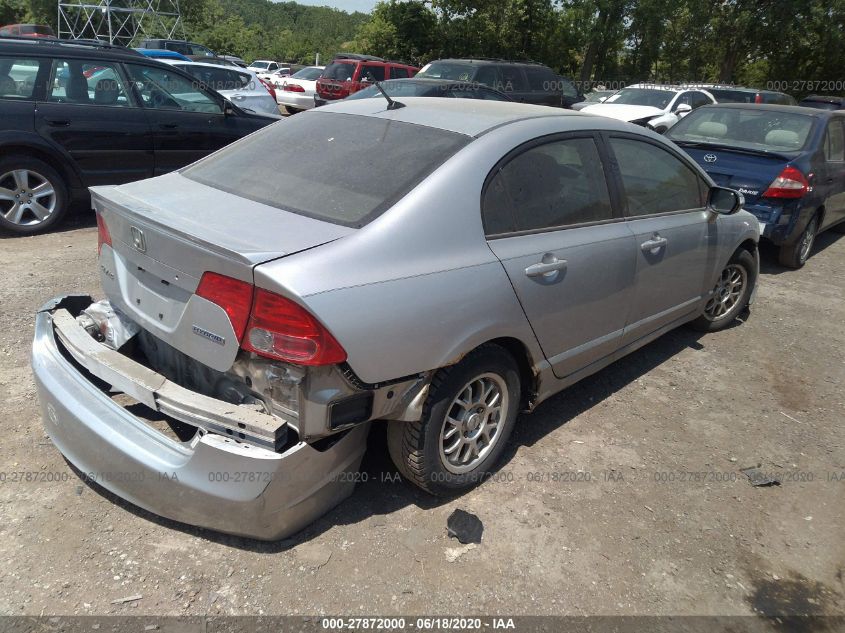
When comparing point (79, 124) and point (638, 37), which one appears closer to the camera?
point (79, 124)

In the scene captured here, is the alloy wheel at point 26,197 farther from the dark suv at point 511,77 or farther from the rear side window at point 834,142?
the dark suv at point 511,77

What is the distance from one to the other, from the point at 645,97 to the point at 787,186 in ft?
27.6

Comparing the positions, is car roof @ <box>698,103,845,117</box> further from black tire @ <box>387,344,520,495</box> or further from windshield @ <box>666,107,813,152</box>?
black tire @ <box>387,344,520,495</box>

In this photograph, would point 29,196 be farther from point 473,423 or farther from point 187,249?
point 473,423

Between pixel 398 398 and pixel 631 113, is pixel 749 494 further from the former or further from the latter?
pixel 631 113

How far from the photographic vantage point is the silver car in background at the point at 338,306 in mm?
2350

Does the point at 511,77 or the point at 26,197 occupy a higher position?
the point at 511,77

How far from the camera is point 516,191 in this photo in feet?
9.99

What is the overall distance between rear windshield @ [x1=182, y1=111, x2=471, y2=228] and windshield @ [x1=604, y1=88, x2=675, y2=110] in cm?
1204

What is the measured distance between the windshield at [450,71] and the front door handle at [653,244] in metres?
10.8

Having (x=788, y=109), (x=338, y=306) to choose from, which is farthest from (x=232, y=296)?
(x=788, y=109)

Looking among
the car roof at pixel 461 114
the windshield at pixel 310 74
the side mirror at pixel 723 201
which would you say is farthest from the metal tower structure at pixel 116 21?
the side mirror at pixel 723 201

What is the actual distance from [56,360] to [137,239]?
0.65 m

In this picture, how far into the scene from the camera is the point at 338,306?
7.52 ft
